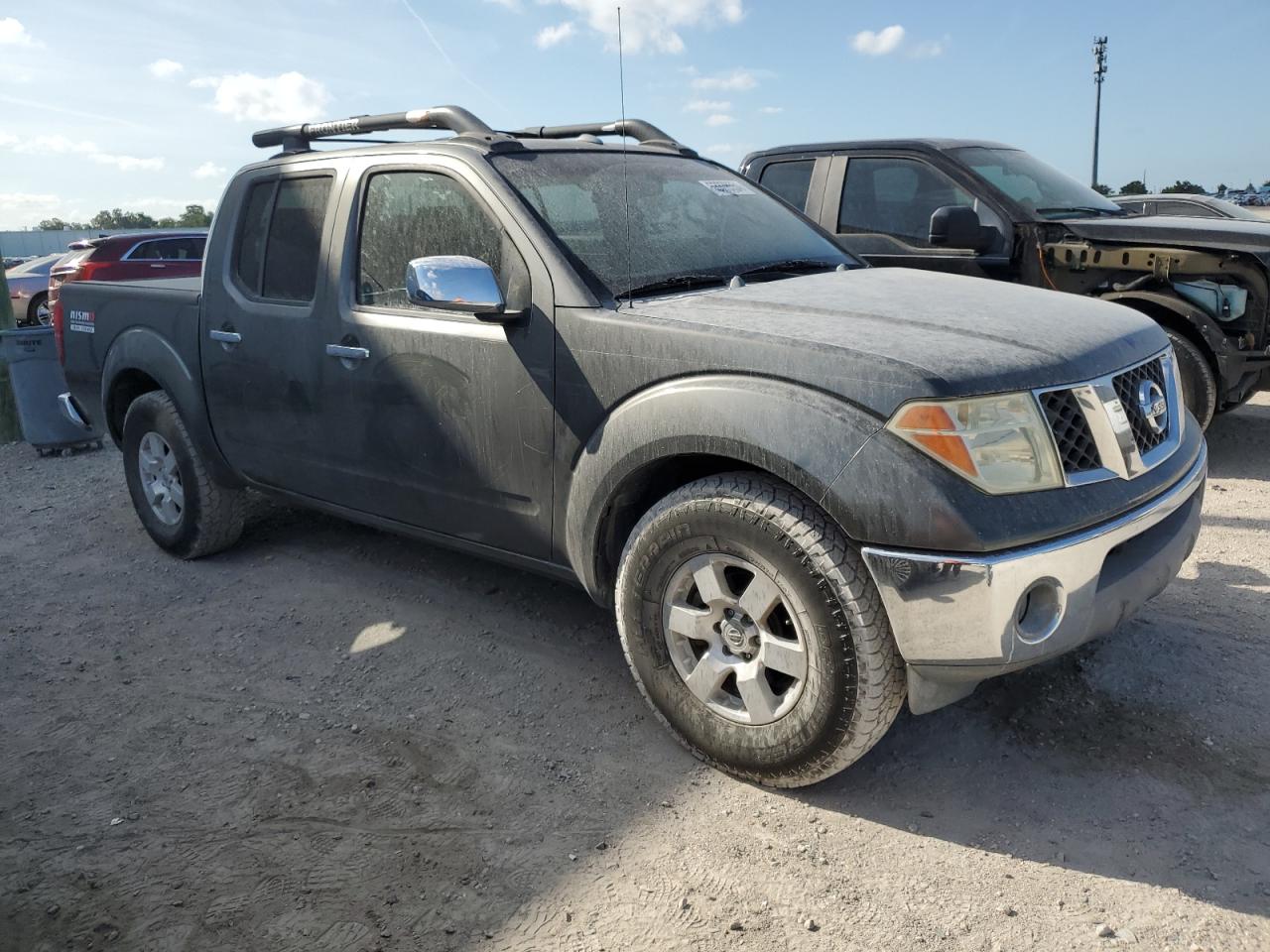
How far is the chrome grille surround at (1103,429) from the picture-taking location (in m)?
2.50

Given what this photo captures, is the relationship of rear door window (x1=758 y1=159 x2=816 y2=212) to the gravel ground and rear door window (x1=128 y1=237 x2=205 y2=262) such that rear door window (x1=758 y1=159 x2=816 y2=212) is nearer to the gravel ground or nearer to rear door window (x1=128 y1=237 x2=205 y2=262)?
the gravel ground

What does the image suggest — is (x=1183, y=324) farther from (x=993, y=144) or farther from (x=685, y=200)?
(x=685, y=200)

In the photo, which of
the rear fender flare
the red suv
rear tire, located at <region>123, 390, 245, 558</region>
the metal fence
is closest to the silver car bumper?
the rear fender flare

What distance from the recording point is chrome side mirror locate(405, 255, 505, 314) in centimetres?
301

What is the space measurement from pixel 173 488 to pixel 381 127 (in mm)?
2071

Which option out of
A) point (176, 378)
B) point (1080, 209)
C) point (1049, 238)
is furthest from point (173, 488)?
point (1080, 209)

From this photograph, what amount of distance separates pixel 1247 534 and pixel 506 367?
3.64 m

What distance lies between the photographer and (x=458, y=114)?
3.91 metres

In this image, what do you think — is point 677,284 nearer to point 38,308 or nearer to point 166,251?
point 166,251

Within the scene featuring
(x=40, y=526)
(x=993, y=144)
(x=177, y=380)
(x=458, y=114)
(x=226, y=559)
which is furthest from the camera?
(x=993, y=144)

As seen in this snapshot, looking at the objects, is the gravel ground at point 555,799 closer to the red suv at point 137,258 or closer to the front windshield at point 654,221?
the front windshield at point 654,221

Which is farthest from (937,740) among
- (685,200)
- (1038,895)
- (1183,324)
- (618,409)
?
(1183,324)

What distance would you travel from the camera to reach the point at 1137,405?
2795mm

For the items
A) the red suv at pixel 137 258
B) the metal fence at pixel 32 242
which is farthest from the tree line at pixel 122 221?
the red suv at pixel 137 258
